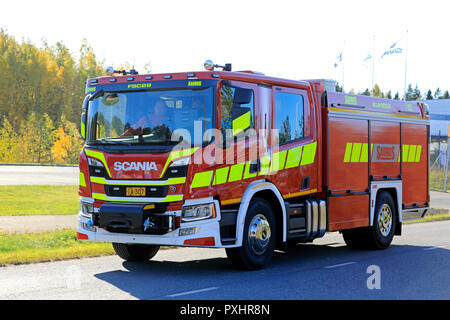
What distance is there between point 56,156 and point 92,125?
59.2m

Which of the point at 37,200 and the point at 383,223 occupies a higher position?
the point at 383,223

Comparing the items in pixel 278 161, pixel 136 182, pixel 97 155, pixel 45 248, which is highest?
pixel 97 155

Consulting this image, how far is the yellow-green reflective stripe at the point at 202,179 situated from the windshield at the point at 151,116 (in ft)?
1.37

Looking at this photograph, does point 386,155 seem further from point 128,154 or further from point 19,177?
point 19,177

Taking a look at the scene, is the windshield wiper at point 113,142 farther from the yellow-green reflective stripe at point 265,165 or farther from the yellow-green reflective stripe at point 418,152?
the yellow-green reflective stripe at point 418,152

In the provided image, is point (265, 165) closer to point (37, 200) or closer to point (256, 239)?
point (256, 239)

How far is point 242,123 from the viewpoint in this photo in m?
9.03

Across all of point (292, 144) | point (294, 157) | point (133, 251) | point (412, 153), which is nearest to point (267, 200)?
point (294, 157)

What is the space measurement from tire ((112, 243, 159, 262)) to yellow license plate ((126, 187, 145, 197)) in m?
1.73

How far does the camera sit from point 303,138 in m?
10.4

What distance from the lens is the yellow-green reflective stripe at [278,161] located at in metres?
9.63

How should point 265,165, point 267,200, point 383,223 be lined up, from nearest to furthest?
point 265,165
point 267,200
point 383,223

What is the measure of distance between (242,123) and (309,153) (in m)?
1.97
